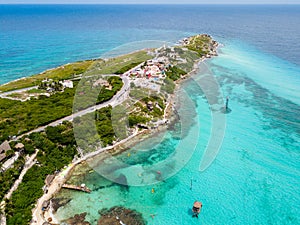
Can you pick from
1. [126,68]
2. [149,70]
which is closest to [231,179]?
[149,70]

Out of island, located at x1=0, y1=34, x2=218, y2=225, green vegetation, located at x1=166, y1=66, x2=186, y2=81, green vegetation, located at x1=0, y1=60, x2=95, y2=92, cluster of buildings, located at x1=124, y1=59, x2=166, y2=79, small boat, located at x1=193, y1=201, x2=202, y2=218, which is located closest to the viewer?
small boat, located at x1=193, y1=201, x2=202, y2=218

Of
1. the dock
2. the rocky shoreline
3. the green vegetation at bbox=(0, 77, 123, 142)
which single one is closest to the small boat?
the rocky shoreline

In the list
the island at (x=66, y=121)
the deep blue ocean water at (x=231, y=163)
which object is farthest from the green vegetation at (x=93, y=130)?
the deep blue ocean water at (x=231, y=163)

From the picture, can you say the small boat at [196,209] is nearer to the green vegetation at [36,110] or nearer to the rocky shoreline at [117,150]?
the rocky shoreline at [117,150]

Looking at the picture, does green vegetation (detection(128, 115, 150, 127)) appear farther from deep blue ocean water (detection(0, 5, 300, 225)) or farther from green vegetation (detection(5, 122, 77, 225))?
green vegetation (detection(5, 122, 77, 225))

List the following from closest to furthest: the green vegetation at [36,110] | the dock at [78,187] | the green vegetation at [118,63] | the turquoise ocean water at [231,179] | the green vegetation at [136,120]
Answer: the turquoise ocean water at [231,179] < the dock at [78,187] < the green vegetation at [36,110] < the green vegetation at [136,120] < the green vegetation at [118,63]

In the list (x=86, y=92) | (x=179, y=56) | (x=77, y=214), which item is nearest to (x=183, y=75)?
(x=179, y=56)
